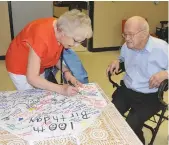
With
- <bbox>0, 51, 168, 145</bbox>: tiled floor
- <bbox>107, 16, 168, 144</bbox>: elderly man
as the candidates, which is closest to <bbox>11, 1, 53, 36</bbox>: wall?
<bbox>0, 51, 168, 145</bbox>: tiled floor

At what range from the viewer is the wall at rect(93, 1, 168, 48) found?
466cm

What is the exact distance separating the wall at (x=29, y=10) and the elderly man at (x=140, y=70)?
2634 millimetres

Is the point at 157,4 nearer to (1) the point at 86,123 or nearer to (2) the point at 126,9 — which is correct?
(2) the point at 126,9

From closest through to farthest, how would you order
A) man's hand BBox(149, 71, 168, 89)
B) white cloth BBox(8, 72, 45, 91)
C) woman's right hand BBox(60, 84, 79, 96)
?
woman's right hand BBox(60, 84, 79, 96), man's hand BBox(149, 71, 168, 89), white cloth BBox(8, 72, 45, 91)

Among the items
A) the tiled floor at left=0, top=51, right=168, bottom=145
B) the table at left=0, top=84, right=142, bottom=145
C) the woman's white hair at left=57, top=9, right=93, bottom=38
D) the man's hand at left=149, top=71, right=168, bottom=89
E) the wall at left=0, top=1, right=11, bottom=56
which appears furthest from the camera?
the wall at left=0, top=1, right=11, bottom=56

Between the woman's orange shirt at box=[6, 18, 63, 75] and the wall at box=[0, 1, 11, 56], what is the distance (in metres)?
2.73

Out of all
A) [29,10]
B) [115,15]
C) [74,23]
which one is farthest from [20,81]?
[115,15]

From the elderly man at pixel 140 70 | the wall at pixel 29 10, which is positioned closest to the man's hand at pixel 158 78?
the elderly man at pixel 140 70

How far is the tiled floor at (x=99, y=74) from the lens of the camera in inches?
91.3

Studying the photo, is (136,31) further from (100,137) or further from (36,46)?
(100,137)

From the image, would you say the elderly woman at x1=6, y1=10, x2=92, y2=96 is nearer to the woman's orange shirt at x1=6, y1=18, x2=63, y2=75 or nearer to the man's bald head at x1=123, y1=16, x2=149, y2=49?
the woman's orange shirt at x1=6, y1=18, x2=63, y2=75

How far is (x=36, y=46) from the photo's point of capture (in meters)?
1.45

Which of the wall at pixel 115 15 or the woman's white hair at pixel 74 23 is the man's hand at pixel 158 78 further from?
the wall at pixel 115 15

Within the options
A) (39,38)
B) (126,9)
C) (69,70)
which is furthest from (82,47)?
(39,38)
